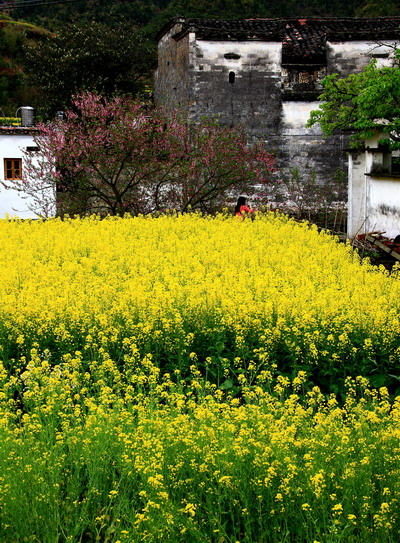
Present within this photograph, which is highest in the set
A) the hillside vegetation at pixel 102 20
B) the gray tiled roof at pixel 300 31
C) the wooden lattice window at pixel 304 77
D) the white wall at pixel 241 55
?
the hillside vegetation at pixel 102 20

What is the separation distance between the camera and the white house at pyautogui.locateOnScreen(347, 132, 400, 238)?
15.7 meters

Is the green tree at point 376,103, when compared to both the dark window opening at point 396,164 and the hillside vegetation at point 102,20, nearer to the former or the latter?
the dark window opening at point 396,164

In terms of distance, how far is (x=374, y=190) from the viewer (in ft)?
55.8

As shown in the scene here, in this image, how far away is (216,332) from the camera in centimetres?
838

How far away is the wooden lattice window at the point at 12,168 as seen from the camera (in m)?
31.8

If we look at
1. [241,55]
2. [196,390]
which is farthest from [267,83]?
[196,390]

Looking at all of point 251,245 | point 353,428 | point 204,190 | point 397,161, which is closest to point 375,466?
point 353,428

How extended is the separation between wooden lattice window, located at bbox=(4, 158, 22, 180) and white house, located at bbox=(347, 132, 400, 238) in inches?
673

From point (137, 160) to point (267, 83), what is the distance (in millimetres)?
9666

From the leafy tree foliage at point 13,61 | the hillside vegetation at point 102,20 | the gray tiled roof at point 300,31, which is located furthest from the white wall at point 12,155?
the leafy tree foliage at point 13,61

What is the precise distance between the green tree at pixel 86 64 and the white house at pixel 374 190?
25157 millimetres

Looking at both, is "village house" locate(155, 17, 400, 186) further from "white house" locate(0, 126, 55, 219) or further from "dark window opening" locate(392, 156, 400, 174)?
"dark window opening" locate(392, 156, 400, 174)

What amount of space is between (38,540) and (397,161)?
14344 mm

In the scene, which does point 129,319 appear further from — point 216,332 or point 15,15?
point 15,15
